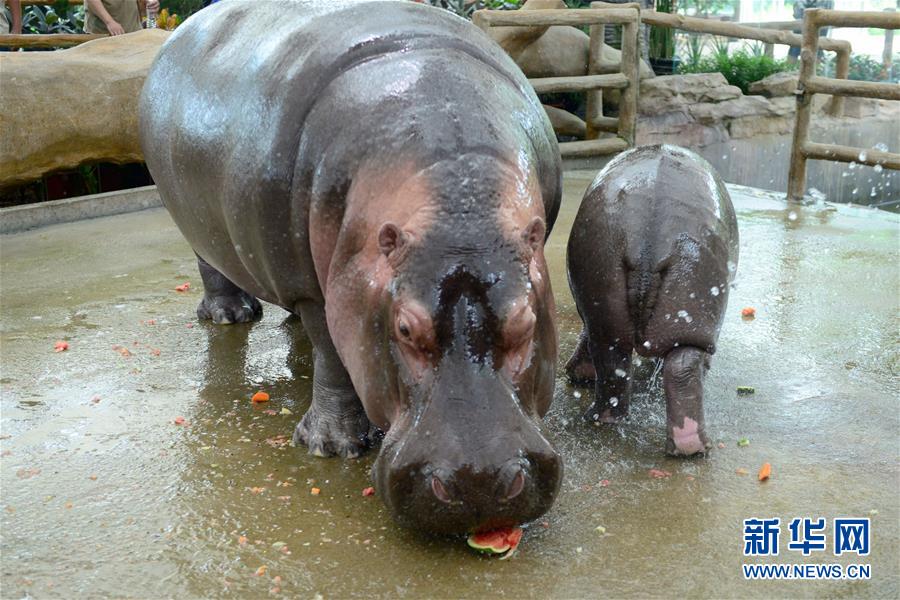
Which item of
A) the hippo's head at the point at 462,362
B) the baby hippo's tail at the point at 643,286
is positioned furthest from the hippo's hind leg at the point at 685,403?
the hippo's head at the point at 462,362

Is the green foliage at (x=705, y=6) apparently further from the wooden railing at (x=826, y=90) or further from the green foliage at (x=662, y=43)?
the wooden railing at (x=826, y=90)

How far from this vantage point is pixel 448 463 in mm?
2375

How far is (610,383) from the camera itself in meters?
3.40

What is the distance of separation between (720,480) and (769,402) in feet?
2.24

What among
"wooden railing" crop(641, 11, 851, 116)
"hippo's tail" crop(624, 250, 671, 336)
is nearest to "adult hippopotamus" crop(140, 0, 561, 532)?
"hippo's tail" crop(624, 250, 671, 336)

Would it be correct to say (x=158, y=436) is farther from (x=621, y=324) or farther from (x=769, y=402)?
(x=769, y=402)

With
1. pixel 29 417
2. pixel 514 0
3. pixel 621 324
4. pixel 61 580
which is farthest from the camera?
pixel 514 0

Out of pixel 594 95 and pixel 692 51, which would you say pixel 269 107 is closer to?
pixel 594 95

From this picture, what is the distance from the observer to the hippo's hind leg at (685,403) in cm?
317

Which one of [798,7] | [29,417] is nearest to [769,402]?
[29,417]

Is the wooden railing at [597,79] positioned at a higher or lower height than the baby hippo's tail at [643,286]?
lower

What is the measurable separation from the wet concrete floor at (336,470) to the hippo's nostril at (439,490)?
239 mm

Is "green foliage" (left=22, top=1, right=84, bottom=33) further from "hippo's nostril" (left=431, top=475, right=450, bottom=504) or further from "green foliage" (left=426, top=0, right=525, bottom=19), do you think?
"hippo's nostril" (left=431, top=475, right=450, bottom=504)

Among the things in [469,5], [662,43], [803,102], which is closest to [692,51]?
[662,43]
